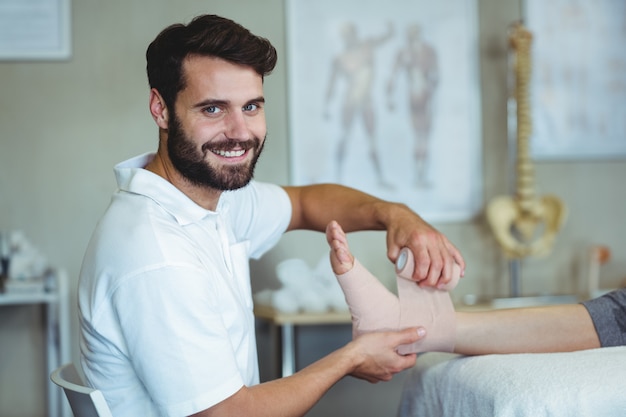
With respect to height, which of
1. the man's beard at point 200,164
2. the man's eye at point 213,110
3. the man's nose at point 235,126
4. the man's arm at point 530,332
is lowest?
the man's arm at point 530,332

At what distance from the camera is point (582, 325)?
1.40m

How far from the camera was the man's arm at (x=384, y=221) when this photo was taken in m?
1.34

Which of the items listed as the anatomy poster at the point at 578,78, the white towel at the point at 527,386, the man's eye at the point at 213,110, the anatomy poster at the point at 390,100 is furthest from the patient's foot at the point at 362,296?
the anatomy poster at the point at 578,78

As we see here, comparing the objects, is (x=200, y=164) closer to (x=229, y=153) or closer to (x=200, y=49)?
(x=229, y=153)

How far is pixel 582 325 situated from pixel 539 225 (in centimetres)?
163

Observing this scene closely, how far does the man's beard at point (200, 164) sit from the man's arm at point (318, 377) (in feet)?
1.08

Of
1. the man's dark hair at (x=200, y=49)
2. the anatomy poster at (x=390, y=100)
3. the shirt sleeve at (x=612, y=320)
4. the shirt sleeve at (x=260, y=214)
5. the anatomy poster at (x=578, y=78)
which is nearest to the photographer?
the man's dark hair at (x=200, y=49)

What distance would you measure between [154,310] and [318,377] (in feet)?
0.97

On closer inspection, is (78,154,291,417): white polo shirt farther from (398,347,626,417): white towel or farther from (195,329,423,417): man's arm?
(398,347,626,417): white towel

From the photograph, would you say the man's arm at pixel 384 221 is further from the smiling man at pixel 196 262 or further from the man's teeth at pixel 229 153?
the man's teeth at pixel 229 153

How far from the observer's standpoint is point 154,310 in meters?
1.09

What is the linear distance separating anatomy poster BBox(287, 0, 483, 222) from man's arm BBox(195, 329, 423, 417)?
5.10ft

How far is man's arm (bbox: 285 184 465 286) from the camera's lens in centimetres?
134

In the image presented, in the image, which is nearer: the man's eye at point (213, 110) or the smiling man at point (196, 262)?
the smiling man at point (196, 262)
